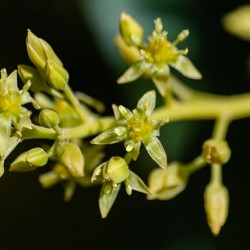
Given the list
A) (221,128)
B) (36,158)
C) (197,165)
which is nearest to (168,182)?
(197,165)

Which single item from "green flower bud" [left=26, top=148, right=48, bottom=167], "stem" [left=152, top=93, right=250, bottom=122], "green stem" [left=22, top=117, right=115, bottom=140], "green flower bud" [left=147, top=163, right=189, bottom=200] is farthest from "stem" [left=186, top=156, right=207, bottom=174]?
"green flower bud" [left=26, top=148, right=48, bottom=167]

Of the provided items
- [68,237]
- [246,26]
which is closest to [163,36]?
[246,26]

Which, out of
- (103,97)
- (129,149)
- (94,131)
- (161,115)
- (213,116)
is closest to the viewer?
(129,149)

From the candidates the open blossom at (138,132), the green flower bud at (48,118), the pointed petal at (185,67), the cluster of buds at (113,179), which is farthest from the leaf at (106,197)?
the pointed petal at (185,67)

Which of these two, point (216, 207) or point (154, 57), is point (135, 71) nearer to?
point (154, 57)

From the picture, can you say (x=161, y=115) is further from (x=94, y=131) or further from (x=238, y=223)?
(x=238, y=223)

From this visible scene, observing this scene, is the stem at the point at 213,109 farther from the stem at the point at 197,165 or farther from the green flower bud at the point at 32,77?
the green flower bud at the point at 32,77
